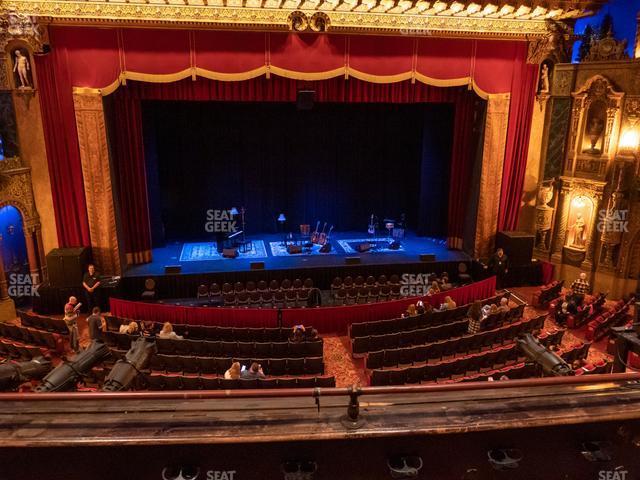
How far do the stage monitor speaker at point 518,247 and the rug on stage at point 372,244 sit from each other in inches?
131

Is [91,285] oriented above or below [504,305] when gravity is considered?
above

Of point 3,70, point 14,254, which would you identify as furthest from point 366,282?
point 3,70

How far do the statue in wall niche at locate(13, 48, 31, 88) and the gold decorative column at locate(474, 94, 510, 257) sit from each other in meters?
12.5

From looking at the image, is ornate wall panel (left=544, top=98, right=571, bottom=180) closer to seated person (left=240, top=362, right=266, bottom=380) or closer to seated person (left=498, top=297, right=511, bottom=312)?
seated person (left=498, top=297, right=511, bottom=312)

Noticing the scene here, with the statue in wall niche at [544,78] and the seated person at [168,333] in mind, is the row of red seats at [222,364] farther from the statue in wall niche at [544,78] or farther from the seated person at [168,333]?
the statue in wall niche at [544,78]

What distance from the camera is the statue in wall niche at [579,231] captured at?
1566cm

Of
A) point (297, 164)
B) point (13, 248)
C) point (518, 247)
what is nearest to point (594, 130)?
point (518, 247)

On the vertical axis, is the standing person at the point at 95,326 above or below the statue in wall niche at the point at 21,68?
below

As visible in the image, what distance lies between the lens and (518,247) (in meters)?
→ 16.0

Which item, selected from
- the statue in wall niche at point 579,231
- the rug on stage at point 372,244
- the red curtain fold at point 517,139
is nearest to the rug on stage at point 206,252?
the rug on stage at point 372,244

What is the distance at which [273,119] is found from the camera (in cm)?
1869

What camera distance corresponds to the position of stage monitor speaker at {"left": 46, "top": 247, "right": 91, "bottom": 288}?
13.5 metres

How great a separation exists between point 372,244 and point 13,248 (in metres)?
10.9

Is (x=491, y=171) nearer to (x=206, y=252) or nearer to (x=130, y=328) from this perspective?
(x=206, y=252)
